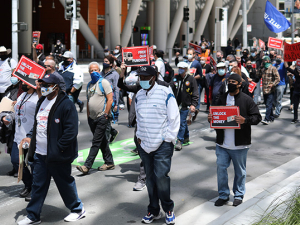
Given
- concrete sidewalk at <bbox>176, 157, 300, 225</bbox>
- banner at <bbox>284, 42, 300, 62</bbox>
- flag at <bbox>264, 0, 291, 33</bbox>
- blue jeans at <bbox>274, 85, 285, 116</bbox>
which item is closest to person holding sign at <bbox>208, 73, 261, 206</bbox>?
concrete sidewalk at <bbox>176, 157, 300, 225</bbox>

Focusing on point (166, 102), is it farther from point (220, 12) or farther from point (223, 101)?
point (220, 12)

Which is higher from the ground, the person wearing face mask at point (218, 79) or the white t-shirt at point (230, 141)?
the person wearing face mask at point (218, 79)

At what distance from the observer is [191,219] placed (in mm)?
6223

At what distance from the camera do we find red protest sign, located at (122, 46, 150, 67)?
8.55 meters

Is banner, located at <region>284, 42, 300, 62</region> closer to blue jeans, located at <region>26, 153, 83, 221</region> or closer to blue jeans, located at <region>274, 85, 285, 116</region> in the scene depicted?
blue jeans, located at <region>274, 85, 285, 116</region>

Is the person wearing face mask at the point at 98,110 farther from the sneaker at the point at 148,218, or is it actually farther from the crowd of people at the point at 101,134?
the sneaker at the point at 148,218

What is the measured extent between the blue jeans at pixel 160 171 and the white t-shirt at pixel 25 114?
76.2 inches

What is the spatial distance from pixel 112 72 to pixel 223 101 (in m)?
3.74

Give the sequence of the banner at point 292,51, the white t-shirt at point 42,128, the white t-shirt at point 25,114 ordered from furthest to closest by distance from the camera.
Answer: the banner at point 292,51
the white t-shirt at point 25,114
the white t-shirt at point 42,128

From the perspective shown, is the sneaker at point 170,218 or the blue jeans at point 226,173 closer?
the sneaker at point 170,218

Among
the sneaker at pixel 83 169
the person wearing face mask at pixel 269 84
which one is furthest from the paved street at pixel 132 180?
the person wearing face mask at pixel 269 84

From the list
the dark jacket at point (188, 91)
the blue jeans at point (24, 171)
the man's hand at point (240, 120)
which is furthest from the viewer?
the dark jacket at point (188, 91)

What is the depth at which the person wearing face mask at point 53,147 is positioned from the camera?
5.78 m

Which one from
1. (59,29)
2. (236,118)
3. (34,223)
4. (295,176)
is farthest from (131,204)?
(59,29)
